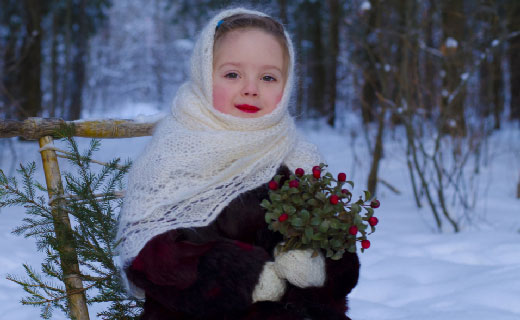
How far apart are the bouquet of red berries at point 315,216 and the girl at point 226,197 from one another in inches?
3.4

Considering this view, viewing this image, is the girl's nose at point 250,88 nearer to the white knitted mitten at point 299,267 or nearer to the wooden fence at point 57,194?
the white knitted mitten at point 299,267

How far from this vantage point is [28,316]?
8.68ft

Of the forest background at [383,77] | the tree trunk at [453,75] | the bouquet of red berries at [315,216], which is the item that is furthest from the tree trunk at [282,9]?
the bouquet of red berries at [315,216]

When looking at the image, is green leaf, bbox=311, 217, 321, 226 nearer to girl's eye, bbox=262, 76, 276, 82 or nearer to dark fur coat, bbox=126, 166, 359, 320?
dark fur coat, bbox=126, 166, 359, 320

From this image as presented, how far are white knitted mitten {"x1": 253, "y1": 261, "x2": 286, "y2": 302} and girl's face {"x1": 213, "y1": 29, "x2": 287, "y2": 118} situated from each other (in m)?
0.57

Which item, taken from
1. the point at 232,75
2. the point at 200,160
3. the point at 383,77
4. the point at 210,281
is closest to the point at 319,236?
the point at 210,281

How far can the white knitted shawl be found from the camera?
5.28 feet

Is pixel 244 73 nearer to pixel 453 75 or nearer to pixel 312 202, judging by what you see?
pixel 312 202

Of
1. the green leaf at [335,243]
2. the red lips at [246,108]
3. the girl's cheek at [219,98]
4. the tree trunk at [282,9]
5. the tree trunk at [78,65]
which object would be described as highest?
the tree trunk at [78,65]

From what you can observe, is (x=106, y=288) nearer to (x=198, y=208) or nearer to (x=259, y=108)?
(x=198, y=208)

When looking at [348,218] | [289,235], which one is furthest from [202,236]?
[348,218]

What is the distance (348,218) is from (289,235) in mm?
176

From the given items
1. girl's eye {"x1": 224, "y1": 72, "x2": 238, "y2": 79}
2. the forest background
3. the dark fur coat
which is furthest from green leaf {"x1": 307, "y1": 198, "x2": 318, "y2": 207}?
the forest background

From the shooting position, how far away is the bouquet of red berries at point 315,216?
1423mm
